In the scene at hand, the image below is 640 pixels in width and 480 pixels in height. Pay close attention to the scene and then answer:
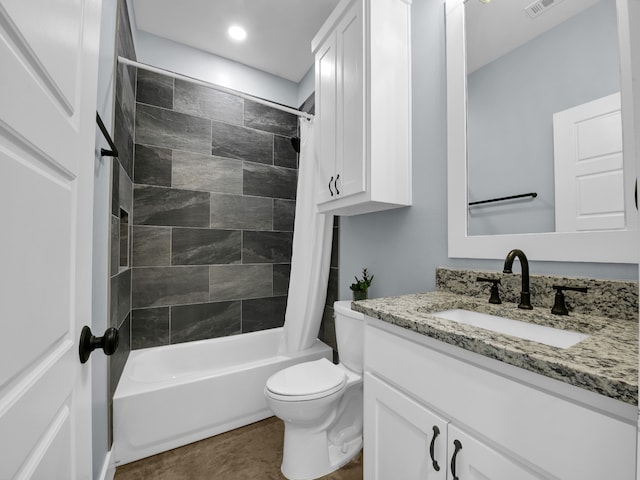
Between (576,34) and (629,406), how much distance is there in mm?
1206

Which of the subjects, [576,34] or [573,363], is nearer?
[573,363]

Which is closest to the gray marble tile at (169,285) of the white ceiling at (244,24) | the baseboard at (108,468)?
the baseboard at (108,468)

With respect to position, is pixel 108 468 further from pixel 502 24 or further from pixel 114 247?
pixel 502 24

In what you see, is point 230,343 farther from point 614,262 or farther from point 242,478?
point 614,262

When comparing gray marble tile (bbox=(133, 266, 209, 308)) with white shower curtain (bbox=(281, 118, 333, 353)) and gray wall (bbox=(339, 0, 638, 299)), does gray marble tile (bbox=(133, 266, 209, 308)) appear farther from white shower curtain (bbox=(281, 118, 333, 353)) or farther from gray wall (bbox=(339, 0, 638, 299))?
gray wall (bbox=(339, 0, 638, 299))

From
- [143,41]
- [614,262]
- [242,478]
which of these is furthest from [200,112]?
[614,262]

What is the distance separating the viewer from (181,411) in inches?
64.7

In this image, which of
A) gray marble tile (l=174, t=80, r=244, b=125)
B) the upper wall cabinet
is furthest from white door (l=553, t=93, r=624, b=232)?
gray marble tile (l=174, t=80, r=244, b=125)

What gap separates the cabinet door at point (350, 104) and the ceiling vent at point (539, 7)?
0.70 metres

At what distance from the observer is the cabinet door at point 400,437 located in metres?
0.77

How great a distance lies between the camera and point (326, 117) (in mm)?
1716

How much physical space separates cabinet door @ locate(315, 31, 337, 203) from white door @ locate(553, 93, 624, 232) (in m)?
1.02

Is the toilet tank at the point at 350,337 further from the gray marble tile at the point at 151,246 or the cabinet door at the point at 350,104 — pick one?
the gray marble tile at the point at 151,246

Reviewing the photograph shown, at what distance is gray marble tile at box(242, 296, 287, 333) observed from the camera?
8.41ft
